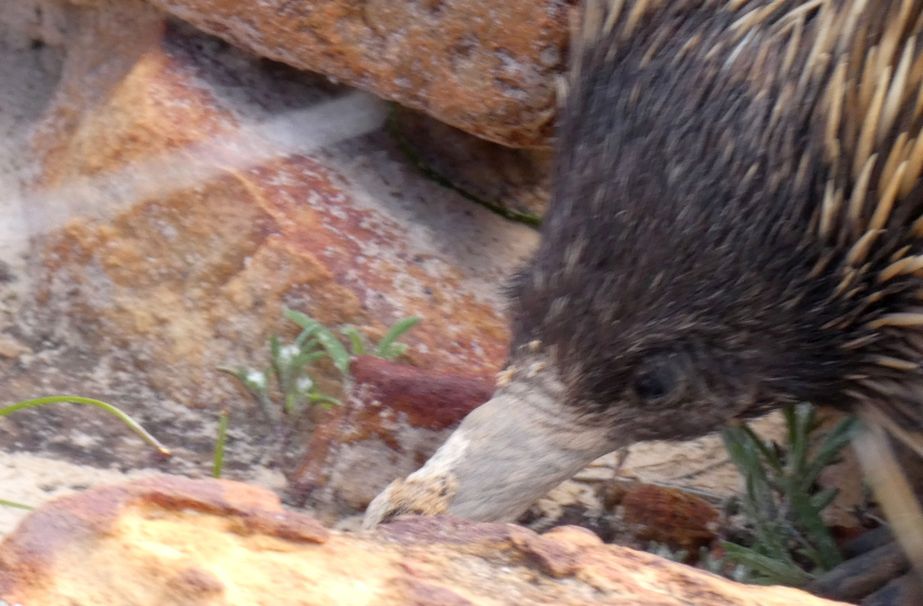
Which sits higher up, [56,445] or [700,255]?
[700,255]

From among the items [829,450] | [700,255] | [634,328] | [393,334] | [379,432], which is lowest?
[379,432]

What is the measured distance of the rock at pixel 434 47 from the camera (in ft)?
6.51

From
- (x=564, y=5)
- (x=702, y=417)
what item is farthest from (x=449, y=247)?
(x=702, y=417)

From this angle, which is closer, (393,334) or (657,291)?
(657,291)

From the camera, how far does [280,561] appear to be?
91 centimetres

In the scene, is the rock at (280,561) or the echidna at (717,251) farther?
the echidna at (717,251)

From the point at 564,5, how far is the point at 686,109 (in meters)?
0.55

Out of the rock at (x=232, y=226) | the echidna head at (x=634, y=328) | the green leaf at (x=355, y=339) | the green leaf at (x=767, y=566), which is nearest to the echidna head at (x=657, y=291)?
the echidna head at (x=634, y=328)

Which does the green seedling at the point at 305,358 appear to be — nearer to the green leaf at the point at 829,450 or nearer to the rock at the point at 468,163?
the rock at the point at 468,163

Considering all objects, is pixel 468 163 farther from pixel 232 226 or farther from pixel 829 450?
pixel 829 450

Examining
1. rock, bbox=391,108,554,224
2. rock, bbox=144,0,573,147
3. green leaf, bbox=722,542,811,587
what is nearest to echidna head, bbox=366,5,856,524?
green leaf, bbox=722,542,811,587

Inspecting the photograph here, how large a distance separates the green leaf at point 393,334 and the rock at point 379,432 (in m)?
0.11

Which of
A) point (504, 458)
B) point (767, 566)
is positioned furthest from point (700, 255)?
point (767, 566)

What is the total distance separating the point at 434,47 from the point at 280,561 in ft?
4.40
